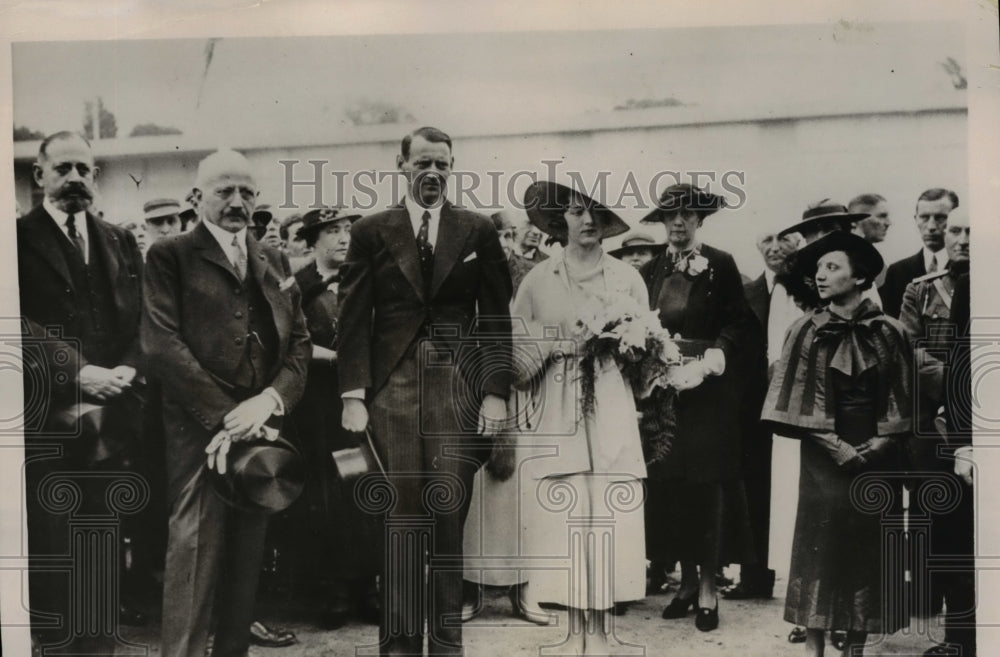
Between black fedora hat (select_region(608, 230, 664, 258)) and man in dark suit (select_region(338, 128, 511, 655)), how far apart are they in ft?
A: 1.80

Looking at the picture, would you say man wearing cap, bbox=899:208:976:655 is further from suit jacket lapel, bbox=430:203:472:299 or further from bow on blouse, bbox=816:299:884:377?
suit jacket lapel, bbox=430:203:472:299

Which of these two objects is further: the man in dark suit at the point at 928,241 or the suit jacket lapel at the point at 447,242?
the man in dark suit at the point at 928,241

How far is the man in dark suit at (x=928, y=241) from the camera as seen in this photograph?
14.5 feet

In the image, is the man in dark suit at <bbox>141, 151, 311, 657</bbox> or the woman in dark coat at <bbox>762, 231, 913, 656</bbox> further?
the woman in dark coat at <bbox>762, 231, 913, 656</bbox>

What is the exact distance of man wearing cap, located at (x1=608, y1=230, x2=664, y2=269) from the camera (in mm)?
4355

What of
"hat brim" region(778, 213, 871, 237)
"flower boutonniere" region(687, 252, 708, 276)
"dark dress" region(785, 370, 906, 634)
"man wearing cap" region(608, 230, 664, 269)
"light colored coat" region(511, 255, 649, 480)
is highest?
"hat brim" region(778, 213, 871, 237)

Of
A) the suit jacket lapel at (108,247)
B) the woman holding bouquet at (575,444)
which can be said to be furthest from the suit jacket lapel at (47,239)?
the woman holding bouquet at (575,444)

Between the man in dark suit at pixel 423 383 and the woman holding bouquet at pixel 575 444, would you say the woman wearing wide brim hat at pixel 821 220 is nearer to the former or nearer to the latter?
the woman holding bouquet at pixel 575 444

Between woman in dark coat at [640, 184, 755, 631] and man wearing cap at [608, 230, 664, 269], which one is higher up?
man wearing cap at [608, 230, 664, 269]

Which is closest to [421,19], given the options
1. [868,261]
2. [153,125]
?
[153,125]

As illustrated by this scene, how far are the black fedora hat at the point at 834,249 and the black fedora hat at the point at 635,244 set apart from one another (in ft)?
2.26

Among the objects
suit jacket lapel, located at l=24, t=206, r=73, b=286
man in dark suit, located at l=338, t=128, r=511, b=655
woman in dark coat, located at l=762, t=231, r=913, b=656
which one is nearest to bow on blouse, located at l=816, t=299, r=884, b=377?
woman in dark coat, located at l=762, t=231, r=913, b=656

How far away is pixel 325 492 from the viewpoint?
430 cm

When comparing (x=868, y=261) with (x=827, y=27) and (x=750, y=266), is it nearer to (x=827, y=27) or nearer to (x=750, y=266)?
(x=750, y=266)
